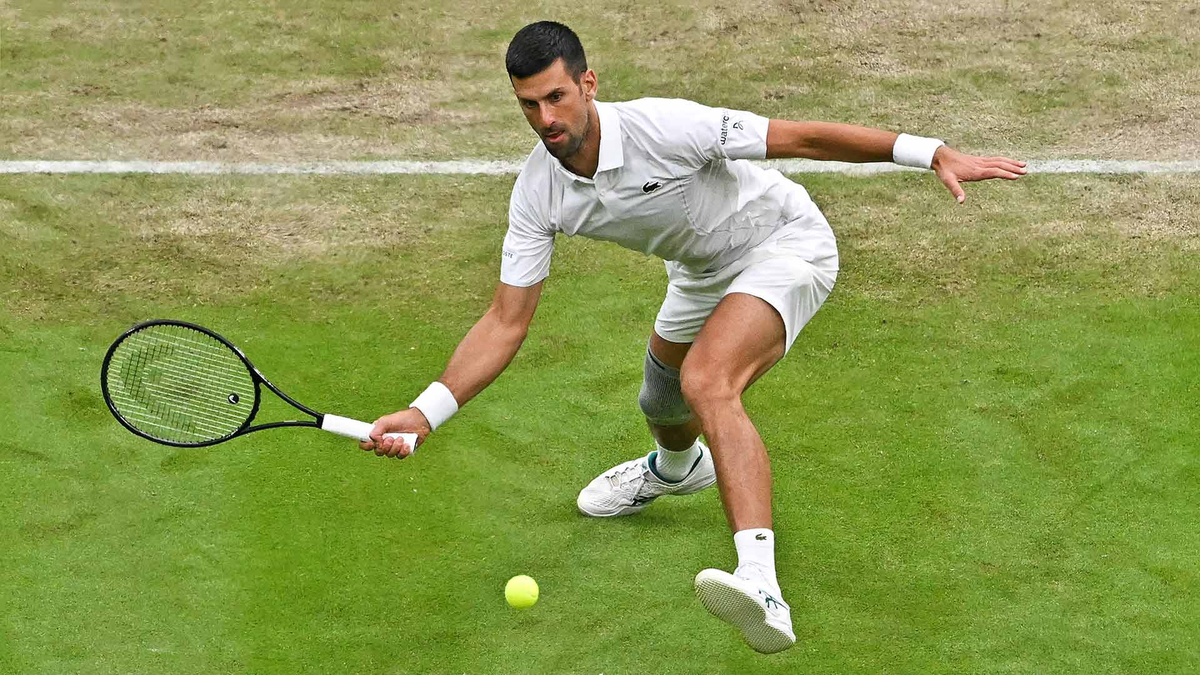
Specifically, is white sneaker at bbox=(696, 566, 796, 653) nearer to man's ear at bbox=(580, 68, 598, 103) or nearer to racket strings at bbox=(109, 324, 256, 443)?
man's ear at bbox=(580, 68, 598, 103)

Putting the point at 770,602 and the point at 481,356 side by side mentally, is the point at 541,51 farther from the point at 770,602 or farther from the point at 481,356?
the point at 770,602

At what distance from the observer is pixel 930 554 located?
6.02 metres

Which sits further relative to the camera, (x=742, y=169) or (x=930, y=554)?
(x=930, y=554)

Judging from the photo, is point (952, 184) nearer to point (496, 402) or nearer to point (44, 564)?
point (496, 402)

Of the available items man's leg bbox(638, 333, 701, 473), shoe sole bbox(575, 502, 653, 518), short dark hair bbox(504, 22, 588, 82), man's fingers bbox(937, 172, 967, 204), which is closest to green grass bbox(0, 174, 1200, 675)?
shoe sole bbox(575, 502, 653, 518)

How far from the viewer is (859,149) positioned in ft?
17.4

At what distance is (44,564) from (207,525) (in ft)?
2.15

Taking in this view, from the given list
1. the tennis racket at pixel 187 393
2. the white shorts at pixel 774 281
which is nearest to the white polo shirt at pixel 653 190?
the white shorts at pixel 774 281

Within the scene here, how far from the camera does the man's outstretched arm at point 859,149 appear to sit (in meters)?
5.16

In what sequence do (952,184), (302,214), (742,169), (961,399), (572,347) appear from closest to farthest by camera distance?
(952,184) < (742,169) < (961,399) < (572,347) < (302,214)

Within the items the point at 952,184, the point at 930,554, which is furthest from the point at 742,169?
the point at 930,554

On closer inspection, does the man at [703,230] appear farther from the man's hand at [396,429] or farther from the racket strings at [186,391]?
the racket strings at [186,391]

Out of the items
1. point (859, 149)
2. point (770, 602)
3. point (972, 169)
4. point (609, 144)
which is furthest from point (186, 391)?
point (972, 169)

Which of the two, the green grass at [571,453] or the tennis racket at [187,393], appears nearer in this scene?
the green grass at [571,453]
